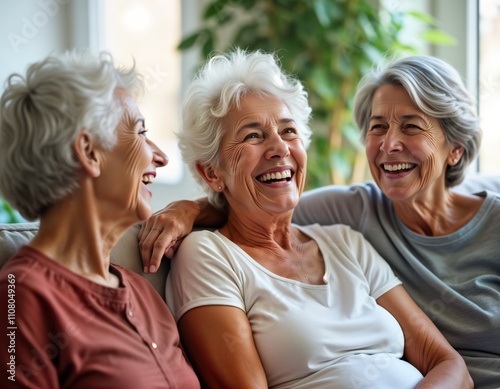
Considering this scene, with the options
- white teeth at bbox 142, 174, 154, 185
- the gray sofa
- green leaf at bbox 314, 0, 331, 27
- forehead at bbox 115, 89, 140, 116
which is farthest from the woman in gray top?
green leaf at bbox 314, 0, 331, 27

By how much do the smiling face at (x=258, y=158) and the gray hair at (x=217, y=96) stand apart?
0.03 meters

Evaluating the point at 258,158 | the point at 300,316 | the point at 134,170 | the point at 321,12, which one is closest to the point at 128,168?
the point at 134,170

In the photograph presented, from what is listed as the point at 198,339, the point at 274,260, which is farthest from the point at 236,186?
the point at 198,339

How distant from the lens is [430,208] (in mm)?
2043

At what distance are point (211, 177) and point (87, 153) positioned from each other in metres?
0.57

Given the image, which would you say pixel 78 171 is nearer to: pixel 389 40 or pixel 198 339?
pixel 198 339

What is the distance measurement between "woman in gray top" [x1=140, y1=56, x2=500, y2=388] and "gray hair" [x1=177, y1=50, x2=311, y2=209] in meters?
0.16

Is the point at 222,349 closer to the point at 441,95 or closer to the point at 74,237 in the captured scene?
the point at 74,237

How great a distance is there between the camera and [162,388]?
4.54 feet

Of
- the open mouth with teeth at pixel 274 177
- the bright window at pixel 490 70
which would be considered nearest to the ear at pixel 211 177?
the open mouth with teeth at pixel 274 177

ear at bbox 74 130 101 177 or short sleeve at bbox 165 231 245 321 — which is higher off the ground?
ear at bbox 74 130 101 177

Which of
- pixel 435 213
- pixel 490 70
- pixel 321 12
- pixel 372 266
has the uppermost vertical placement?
pixel 321 12

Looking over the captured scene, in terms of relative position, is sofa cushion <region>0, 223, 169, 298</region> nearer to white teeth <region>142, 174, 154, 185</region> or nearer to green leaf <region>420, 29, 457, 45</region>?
white teeth <region>142, 174, 154, 185</region>

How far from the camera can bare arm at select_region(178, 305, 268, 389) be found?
61.1 inches
